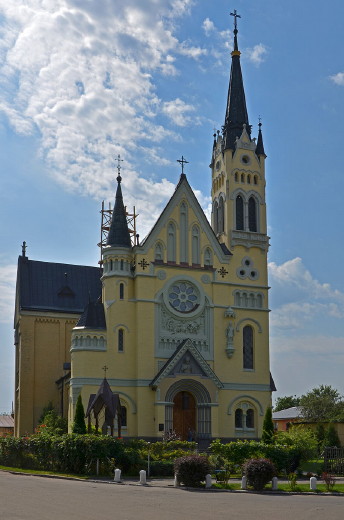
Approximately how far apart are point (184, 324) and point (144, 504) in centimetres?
3256

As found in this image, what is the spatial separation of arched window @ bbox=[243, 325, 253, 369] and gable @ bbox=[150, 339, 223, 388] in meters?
4.41

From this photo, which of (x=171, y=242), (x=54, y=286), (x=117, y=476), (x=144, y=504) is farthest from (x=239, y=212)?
(x=144, y=504)

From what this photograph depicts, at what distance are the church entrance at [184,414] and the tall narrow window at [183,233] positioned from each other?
11.0 meters

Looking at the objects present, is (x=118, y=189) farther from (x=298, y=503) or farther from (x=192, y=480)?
(x=298, y=503)

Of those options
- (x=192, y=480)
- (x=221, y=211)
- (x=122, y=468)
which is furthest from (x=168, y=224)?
(x=192, y=480)

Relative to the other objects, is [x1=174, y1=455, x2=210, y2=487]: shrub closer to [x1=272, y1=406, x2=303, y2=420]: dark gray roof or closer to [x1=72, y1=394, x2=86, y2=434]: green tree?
[x1=72, y1=394, x2=86, y2=434]: green tree

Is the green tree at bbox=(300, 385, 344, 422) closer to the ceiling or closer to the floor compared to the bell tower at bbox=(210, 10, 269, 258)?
closer to the floor

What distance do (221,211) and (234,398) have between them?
16.3 meters

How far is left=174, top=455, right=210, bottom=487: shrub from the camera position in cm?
3072

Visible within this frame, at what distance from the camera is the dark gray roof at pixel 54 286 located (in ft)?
223

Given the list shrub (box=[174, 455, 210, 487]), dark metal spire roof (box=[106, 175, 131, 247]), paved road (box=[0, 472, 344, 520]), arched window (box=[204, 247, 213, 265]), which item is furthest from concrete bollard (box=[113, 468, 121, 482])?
arched window (box=[204, 247, 213, 265])

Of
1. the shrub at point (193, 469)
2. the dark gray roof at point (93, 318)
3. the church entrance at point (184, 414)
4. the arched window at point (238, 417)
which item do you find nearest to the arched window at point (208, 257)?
the dark gray roof at point (93, 318)

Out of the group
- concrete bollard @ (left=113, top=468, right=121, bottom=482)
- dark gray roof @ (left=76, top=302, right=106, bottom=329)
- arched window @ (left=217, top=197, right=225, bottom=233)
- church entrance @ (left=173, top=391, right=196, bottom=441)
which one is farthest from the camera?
arched window @ (left=217, top=197, right=225, bottom=233)

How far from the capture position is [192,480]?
30.9 meters
